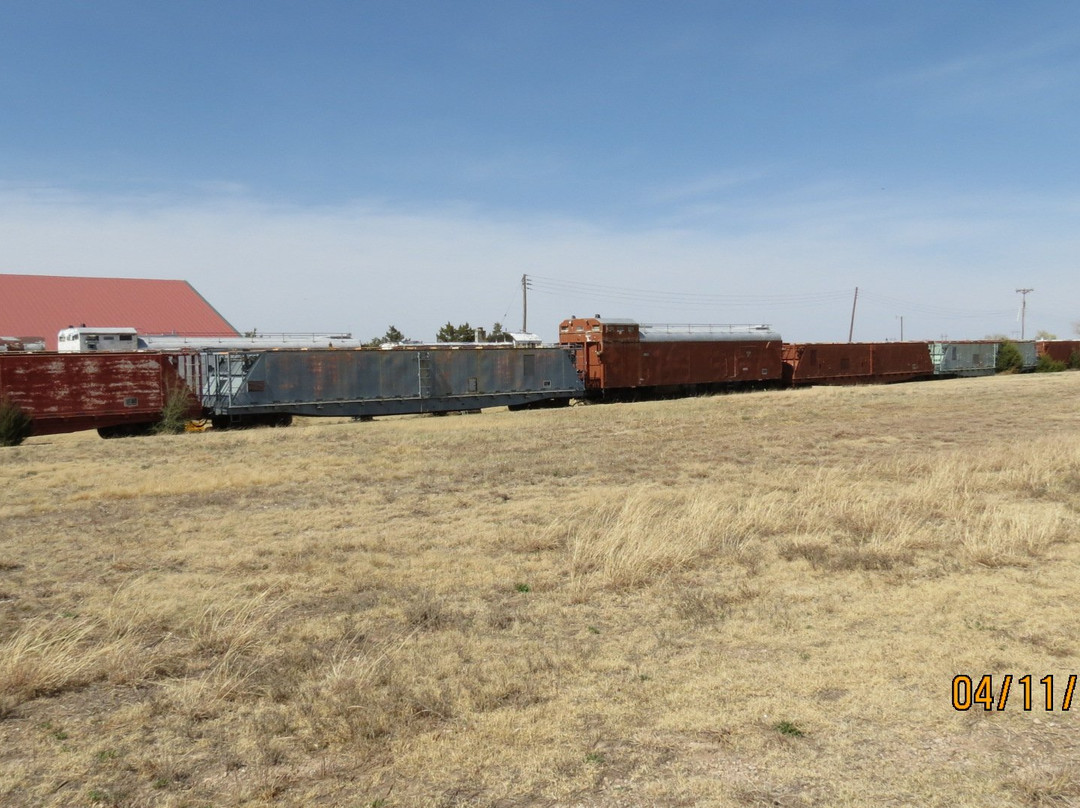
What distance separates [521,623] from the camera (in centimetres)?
705

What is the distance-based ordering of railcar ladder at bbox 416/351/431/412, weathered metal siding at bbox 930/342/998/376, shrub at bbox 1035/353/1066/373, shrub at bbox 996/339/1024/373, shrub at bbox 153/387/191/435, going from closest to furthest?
shrub at bbox 153/387/191/435
railcar ladder at bbox 416/351/431/412
weathered metal siding at bbox 930/342/998/376
shrub at bbox 996/339/1024/373
shrub at bbox 1035/353/1066/373

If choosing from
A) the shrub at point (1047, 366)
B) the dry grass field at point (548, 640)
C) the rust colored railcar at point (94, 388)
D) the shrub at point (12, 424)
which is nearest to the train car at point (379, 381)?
the rust colored railcar at point (94, 388)

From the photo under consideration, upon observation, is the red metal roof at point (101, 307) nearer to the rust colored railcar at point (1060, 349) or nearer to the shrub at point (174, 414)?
the shrub at point (174, 414)

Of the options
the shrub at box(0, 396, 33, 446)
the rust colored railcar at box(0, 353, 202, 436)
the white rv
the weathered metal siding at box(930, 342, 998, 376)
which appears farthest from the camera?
the weathered metal siding at box(930, 342, 998, 376)

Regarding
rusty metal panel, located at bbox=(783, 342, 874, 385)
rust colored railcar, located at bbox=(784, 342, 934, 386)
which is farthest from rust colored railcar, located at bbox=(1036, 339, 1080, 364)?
rusty metal panel, located at bbox=(783, 342, 874, 385)

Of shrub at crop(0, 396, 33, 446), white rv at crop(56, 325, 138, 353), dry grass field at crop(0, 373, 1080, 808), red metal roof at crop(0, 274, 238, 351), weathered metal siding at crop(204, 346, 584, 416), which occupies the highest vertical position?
red metal roof at crop(0, 274, 238, 351)

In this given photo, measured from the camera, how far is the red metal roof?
2349 inches

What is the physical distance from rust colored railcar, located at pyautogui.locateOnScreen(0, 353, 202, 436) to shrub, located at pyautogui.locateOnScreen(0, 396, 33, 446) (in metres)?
0.46

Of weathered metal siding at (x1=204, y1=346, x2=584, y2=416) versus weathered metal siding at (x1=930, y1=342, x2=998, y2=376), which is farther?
weathered metal siding at (x1=930, y1=342, x2=998, y2=376)

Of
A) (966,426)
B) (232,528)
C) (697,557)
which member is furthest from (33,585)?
(966,426)

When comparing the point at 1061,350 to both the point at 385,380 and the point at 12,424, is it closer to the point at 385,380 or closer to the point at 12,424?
the point at 385,380

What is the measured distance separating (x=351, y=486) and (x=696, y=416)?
1641 cm

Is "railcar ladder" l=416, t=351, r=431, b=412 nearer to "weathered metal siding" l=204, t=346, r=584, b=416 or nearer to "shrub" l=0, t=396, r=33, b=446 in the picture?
"weathered metal siding" l=204, t=346, r=584, b=416
